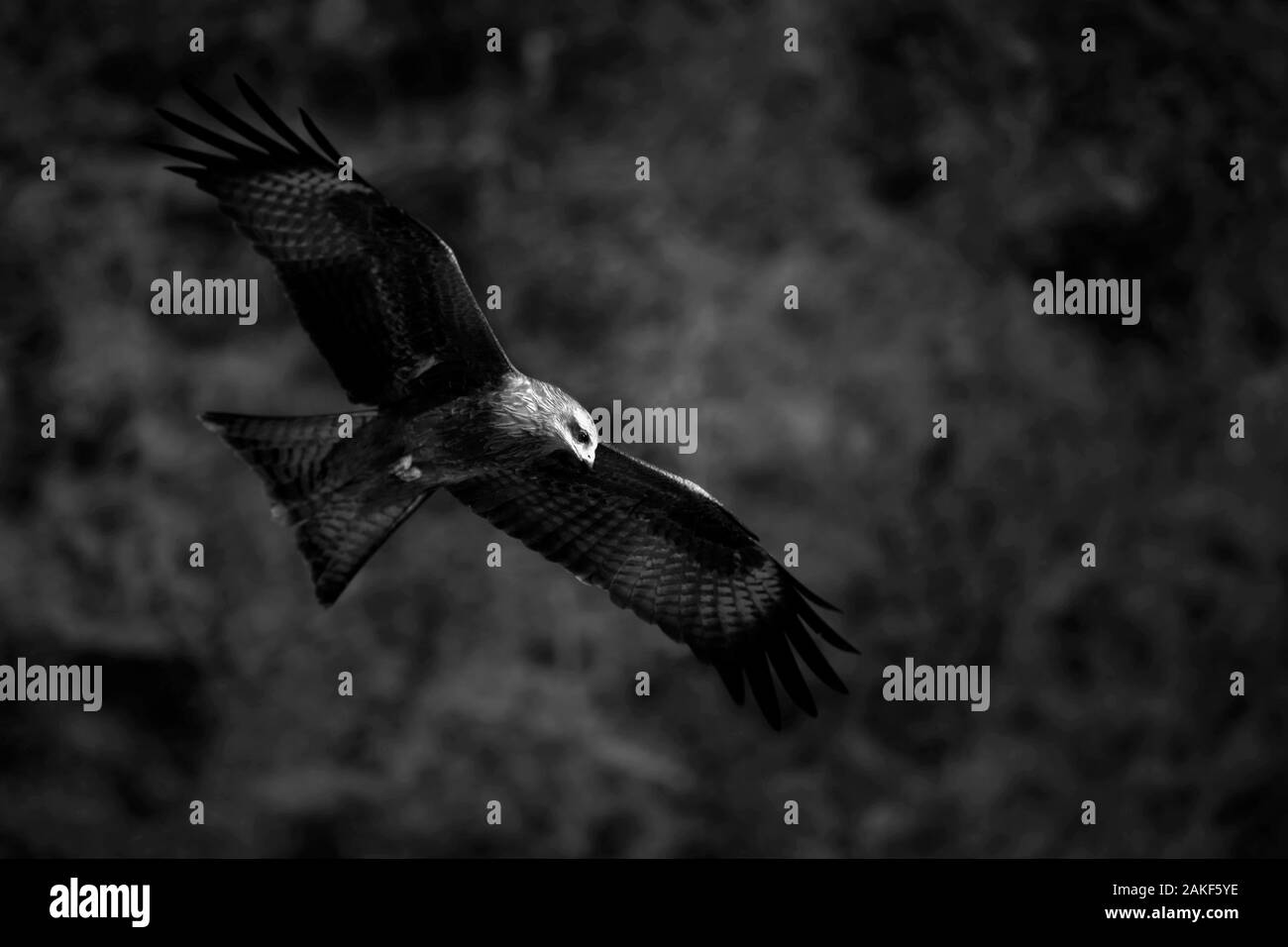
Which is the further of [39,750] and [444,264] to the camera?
[39,750]

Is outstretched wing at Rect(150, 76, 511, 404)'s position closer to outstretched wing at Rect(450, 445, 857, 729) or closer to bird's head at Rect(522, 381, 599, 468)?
bird's head at Rect(522, 381, 599, 468)

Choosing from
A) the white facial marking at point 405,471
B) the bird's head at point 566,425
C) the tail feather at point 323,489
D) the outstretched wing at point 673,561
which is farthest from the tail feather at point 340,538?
the bird's head at point 566,425

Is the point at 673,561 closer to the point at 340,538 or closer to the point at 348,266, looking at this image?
the point at 340,538

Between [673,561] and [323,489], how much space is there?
4.31ft

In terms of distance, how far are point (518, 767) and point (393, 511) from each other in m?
4.26

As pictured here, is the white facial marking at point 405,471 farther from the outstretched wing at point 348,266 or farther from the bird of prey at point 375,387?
the outstretched wing at point 348,266

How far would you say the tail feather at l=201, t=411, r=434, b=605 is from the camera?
516 cm

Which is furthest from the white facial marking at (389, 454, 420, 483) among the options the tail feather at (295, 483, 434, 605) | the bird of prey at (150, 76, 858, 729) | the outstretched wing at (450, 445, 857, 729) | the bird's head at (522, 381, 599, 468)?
the bird's head at (522, 381, 599, 468)

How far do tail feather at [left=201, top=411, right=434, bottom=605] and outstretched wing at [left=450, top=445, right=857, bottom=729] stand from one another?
16.0 inches

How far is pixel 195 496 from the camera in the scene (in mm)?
8914

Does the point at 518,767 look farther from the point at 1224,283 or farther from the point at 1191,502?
the point at 1224,283

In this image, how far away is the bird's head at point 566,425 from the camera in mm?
4867

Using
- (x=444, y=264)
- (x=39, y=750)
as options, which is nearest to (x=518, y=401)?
(x=444, y=264)

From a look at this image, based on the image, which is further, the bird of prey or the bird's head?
the bird of prey
